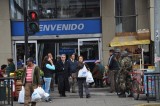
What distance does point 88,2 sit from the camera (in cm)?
2305

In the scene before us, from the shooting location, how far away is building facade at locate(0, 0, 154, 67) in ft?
73.9

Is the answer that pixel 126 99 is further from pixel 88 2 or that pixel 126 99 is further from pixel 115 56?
pixel 88 2

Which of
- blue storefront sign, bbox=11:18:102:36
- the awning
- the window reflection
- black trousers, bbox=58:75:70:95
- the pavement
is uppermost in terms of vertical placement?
the window reflection

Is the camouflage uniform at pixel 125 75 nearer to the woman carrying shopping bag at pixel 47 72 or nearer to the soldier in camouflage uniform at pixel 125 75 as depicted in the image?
the soldier in camouflage uniform at pixel 125 75

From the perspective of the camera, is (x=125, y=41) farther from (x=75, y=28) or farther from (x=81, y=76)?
(x=81, y=76)

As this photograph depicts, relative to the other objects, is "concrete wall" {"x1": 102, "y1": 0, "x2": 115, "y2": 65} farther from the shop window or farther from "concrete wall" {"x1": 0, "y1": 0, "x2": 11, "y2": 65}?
"concrete wall" {"x1": 0, "y1": 0, "x2": 11, "y2": 65}

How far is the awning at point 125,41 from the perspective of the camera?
20359 mm

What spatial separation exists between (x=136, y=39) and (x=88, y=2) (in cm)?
354

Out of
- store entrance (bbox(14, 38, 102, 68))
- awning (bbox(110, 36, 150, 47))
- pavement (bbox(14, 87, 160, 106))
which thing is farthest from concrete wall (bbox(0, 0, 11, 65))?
pavement (bbox(14, 87, 160, 106))

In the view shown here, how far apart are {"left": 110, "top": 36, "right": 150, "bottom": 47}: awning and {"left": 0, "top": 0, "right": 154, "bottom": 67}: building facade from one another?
73cm

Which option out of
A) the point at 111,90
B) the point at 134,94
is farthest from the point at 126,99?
the point at 111,90

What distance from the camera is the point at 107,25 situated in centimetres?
2256

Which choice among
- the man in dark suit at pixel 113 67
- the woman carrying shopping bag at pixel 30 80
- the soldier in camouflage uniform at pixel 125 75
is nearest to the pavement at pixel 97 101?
the soldier in camouflage uniform at pixel 125 75

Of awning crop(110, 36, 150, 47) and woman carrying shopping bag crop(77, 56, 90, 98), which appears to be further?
awning crop(110, 36, 150, 47)
